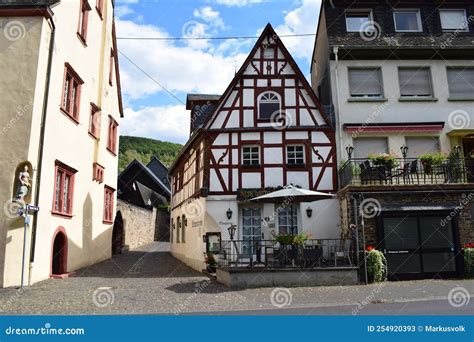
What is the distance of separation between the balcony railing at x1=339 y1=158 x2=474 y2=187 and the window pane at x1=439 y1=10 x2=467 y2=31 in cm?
702

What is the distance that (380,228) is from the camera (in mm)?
14406

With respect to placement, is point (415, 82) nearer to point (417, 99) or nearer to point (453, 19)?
point (417, 99)

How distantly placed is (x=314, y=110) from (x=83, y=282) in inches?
410

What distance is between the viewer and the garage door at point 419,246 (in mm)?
14328

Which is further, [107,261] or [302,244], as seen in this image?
[107,261]

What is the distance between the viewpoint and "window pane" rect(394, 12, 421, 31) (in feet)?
62.8

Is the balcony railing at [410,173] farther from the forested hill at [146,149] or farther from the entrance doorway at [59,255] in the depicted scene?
the forested hill at [146,149]

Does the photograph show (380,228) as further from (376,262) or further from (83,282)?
(83,282)

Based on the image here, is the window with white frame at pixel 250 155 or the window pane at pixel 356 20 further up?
the window pane at pixel 356 20

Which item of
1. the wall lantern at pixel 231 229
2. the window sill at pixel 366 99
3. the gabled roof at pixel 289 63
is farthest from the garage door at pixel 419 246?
the window sill at pixel 366 99

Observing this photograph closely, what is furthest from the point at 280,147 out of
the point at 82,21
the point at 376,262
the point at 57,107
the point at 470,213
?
the point at 82,21

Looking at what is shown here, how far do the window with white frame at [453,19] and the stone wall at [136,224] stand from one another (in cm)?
1891

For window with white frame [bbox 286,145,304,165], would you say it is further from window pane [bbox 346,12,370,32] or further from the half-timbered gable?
window pane [bbox 346,12,370,32]

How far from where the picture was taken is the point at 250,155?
17.0m
